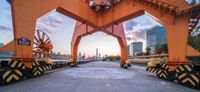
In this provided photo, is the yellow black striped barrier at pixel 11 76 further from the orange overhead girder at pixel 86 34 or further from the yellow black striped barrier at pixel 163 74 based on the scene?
the orange overhead girder at pixel 86 34

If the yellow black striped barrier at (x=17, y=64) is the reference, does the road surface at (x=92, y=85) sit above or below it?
below

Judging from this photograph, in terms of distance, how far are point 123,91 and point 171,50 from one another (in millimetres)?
7446

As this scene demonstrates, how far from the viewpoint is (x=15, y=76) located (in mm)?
10703

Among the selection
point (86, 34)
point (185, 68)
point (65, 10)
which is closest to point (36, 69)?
point (65, 10)

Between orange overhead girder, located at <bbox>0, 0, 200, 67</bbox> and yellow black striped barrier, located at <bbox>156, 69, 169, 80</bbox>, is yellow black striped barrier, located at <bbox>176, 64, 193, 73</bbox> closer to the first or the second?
yellow black striped barrier, located at <bbox>156, 69, 169, 80</bbox>

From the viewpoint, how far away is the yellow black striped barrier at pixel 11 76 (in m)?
9.84

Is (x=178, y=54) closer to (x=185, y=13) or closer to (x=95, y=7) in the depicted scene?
(x=185, y=13)

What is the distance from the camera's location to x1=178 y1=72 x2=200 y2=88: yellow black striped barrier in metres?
9.59

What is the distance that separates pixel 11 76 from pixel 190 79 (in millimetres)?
8109

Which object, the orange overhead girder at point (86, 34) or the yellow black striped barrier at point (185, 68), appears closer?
the yellow black striped barrier at point (185, 68)

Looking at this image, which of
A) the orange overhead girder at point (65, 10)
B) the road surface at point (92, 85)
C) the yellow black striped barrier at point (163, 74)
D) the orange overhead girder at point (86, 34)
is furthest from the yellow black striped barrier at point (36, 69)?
the orange overhead girder at point (86, 34)

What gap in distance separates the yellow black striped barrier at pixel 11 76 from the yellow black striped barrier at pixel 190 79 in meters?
7.91

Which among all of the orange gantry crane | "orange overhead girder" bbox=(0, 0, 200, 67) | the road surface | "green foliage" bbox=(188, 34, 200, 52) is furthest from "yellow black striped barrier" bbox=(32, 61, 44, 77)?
"green foliage" bbox=(188, 34, 200, 52)

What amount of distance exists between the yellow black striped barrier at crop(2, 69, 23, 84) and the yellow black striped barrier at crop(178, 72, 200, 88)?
7907 mm
